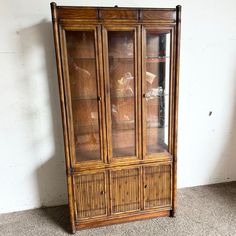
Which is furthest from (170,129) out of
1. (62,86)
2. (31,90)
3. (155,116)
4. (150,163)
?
(31,90)

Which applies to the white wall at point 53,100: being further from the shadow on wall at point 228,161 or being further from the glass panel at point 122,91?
the glass panel at point 122,91

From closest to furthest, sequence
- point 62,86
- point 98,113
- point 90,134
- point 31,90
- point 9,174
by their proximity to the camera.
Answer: point 62,86 < point 98,113 < point 90,134 < point 31,90 < point 9,174

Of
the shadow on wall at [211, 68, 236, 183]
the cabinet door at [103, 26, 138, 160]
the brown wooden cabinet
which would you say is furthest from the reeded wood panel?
the shadow on wall at [211, 68, 236, 183]

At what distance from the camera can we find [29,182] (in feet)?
7.36

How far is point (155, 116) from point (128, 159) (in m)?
0.49

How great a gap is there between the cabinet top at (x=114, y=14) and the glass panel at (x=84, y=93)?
14cm

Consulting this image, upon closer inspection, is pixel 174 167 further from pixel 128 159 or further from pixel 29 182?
pixel 29 182

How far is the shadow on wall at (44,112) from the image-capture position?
198cm

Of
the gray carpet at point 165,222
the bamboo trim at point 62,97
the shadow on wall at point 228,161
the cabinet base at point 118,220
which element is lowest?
the gray carpet at point 165,222

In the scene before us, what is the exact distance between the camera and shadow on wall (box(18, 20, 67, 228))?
6.48 feet

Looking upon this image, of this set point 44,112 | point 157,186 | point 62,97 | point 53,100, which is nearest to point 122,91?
point 62,97

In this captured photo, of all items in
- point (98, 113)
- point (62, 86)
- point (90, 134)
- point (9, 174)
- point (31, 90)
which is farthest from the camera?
point (9, 174)

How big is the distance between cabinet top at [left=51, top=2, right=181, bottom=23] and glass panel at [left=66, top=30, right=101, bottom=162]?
137mm

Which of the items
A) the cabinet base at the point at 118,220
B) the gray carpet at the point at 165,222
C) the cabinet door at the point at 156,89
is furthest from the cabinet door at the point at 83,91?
the gray carpet at the point at 165,222
